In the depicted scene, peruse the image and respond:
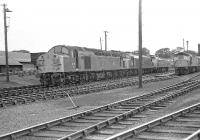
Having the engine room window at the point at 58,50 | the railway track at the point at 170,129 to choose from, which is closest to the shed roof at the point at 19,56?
the engine room window at the point at 58,50

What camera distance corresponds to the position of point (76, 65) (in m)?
25.8

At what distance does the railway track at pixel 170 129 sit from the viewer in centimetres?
715

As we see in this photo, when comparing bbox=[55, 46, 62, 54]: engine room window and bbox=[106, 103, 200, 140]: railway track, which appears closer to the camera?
bbox=[106, 103, 200, 140]: railway track

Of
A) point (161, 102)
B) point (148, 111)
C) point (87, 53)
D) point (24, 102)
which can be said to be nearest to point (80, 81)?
point (87, 53)

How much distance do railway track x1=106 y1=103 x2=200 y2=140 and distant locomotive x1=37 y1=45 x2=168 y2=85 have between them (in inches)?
609

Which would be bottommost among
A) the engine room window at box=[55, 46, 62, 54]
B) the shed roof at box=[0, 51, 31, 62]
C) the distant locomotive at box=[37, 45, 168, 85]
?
the distant locomotive at box=[37, 45, 168, 85]

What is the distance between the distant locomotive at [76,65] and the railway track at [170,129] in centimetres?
1546

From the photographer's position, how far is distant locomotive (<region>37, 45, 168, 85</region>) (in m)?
24.2

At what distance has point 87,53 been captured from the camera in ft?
90.2

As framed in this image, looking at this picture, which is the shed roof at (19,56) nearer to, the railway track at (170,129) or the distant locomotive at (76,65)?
the distant locomotive at (76,65)

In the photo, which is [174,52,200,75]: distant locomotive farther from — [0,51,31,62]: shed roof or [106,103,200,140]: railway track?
[0,51,31,62]: shed roof

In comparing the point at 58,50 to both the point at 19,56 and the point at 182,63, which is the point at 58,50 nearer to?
the point at 182,63

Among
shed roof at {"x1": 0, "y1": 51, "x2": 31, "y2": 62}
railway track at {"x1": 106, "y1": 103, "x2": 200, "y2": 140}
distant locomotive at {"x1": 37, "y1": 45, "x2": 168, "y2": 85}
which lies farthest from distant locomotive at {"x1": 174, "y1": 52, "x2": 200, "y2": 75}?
shed roof at {"x1": 0, "y1": 51, "x2": 31, "y2": 62}

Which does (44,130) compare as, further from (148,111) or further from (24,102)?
(24,102)
